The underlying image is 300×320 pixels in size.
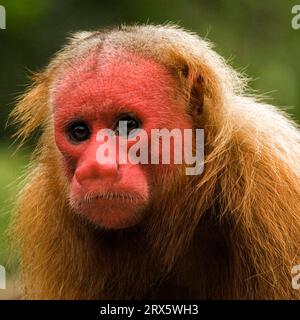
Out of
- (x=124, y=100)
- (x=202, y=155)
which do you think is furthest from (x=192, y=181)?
(x=124, y=100)

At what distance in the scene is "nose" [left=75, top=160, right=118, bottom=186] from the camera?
4301mm

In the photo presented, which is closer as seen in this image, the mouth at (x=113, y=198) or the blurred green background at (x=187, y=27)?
the mouth at (x=113, y=198)

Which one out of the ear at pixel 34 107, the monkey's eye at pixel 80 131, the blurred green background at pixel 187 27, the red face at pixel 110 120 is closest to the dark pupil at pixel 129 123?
the red face at pixel 110 120

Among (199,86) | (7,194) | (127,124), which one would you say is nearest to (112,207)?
(127,124)

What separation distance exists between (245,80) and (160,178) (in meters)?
0.77

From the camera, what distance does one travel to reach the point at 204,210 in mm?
4590

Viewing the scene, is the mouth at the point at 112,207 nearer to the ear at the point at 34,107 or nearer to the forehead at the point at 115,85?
the forehead at the point at 115,85

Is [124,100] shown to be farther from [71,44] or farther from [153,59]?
[71,44]

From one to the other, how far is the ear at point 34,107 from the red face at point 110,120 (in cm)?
26

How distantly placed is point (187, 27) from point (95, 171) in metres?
3.57

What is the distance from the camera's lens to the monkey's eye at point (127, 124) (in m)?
4.45

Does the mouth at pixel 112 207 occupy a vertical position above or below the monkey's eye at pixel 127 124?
below

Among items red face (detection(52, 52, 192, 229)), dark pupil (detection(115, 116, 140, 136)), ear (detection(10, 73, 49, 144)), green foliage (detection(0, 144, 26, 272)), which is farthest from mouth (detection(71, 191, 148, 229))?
green foliage (detection(0, 144, 26, 272))

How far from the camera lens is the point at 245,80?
502 centimetres
